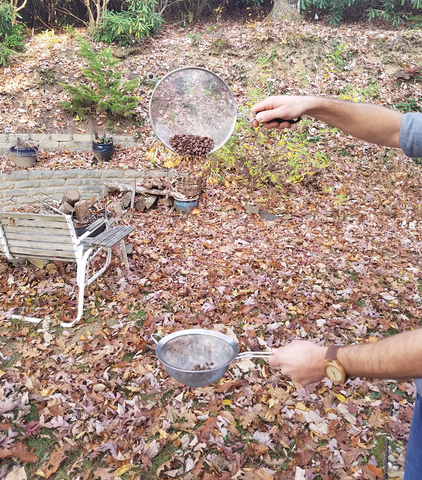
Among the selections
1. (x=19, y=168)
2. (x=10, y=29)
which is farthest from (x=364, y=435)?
(x=10, y=29)

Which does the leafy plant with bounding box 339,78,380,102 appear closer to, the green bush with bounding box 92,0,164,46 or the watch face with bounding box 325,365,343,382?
the green bush with bounding box 92,0,164,46

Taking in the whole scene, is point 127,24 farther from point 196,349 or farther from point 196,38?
point 196,349

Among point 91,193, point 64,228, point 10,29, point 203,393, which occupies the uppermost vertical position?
point 10,29

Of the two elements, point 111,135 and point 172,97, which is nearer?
point 172,97

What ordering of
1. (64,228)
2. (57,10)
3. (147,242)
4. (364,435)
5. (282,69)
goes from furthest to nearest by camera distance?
(57,10) → (282,69) → (147,242) → (64,228) → (364,435)

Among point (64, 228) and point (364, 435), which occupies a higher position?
point (64, 228)

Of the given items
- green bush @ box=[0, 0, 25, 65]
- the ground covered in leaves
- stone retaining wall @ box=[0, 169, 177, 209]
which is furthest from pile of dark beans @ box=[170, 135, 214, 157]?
green bush @ box=[0, 0, 25, 65]

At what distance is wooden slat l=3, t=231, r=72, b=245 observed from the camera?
14.1ft

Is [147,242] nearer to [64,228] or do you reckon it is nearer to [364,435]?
[64,228]

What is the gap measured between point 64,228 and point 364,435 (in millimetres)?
3734

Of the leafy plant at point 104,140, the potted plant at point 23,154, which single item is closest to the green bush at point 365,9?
the leafy plant at point 104,140

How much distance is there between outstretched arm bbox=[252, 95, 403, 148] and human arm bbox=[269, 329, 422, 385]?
51.6 inches

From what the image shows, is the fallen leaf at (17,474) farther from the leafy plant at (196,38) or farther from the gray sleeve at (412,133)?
the leafy plant at (196,38)

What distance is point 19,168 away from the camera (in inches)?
325
